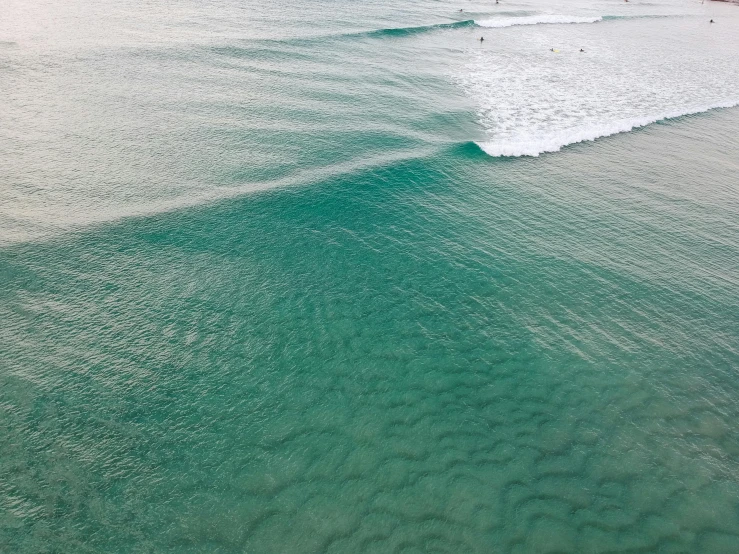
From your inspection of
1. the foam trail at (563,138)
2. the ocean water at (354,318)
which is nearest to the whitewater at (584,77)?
the foam trail at (563,138)

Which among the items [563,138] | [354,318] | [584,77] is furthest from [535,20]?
[354,318]

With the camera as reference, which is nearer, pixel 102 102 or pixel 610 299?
pixel 610 299

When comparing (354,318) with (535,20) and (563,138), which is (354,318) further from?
(535,20)

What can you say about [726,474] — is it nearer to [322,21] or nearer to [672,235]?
[672,235]

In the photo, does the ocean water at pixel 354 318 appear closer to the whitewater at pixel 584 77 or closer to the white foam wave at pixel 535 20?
the whitewater at pixel 584 77

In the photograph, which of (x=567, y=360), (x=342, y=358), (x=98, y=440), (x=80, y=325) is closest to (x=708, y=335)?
(x=567, y=360)

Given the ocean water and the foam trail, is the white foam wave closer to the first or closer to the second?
the ocean water
